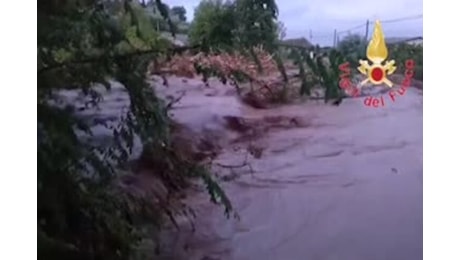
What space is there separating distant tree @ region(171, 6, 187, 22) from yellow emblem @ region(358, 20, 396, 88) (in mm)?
446

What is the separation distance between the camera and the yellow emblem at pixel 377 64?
2.07 meters

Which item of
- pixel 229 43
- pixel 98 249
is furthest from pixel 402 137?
pixel 98 249

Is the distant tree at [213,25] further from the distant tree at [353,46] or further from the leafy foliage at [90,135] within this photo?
the distant tree at [353,46]

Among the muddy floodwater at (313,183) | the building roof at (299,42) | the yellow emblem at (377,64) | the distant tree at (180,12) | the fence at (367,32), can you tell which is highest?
the distant tree at (180,12)

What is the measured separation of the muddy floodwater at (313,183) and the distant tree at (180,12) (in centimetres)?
16

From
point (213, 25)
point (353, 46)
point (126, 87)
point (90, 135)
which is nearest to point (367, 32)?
point (353, 46)

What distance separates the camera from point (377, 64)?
2.08 metres

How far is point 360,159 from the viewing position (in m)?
2.10

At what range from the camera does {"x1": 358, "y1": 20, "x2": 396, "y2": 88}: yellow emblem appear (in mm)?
2066

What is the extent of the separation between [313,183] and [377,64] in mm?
333

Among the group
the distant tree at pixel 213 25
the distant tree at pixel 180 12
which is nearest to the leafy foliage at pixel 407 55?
the distant tree at pixel 213 25

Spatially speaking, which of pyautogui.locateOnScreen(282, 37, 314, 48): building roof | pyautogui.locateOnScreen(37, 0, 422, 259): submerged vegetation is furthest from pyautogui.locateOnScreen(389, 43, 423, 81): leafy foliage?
pyautogui.locateOnScreen(282, 37, 314, 48): building roof

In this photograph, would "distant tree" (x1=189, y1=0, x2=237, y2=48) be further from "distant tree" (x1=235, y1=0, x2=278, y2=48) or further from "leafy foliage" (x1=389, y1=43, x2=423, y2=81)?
"leafy foliage" (x1=389, y1=43, x2=423, y2=81)
